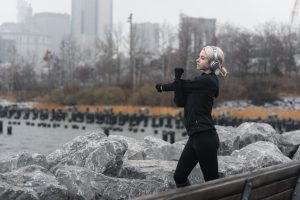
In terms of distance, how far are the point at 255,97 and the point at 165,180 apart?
59.3m

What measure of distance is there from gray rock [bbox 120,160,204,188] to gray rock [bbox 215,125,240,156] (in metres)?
2.12

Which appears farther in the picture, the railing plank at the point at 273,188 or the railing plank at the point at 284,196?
the railing plank at the point at 284,196

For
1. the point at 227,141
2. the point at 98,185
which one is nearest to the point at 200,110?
the point at 98,185

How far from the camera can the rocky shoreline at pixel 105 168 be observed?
20.2ft

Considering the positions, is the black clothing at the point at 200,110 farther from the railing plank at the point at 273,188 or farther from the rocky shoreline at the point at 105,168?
the rocky shoreline at the point at 105,168

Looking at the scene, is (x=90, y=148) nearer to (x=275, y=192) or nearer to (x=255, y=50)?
(x=275, y=192)

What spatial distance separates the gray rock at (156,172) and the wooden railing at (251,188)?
1502 mm

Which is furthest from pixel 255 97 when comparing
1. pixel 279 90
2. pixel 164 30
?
pixel 164 30

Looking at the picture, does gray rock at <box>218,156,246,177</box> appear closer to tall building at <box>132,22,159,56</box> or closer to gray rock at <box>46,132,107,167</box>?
gray rock at <box>46,132,107,167</box>

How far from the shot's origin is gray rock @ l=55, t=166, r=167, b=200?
6.42 m

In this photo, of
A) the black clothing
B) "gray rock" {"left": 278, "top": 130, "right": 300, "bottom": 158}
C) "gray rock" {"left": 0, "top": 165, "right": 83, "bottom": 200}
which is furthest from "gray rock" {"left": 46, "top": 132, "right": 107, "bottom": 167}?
"gray rock" {"left": 278, "top": 130, "right": 300, "bottom": 158}

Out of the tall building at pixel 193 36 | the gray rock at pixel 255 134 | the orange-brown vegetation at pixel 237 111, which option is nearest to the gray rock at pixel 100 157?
the gray rock at pixel 255 134

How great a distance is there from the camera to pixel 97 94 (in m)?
59.8

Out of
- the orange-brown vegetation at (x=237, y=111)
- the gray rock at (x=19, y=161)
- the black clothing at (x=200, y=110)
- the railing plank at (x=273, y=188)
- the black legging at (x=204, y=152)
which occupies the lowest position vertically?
the orange-brown vegetation at (x=237, y=111)
